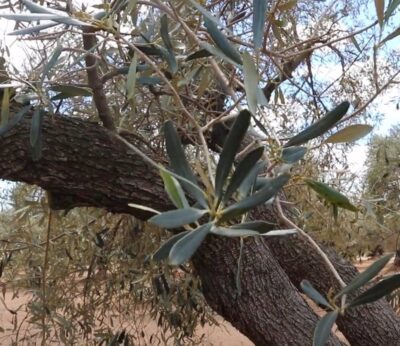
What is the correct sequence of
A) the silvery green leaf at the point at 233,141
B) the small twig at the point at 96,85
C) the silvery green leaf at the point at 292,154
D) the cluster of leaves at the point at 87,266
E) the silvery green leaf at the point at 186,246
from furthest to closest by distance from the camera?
the cluster of leaves at the point at 87,266
the small twig at the point at 96,85
the silvery green leaf at the point at 292,154
the silvery green leaf at the point at 233,141
the silvery green leaf at the point at 186,246

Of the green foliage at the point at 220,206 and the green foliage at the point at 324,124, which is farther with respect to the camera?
the green foliage at the point at 324,124

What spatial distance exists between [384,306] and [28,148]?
1.38m

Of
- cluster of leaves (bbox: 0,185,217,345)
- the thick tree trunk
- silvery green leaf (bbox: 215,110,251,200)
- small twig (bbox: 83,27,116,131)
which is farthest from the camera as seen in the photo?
cluster of leaves (bbox: 0,185,217,345)

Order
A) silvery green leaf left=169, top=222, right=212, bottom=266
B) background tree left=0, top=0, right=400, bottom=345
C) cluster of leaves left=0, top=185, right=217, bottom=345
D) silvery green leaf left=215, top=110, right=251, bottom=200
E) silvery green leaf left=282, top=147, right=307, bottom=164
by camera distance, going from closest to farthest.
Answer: silvery green leaf left=169, top=222, right=212, bottom=266
silvery green leaf left=215, top=110, right=251, bottom=200
silvery green leaf left=282, top=147, right=307, bottom=164
background tree left=0, top=0, right=400, bottom=345
cluster of leaves left=0, top=185, right=217, bottom=345

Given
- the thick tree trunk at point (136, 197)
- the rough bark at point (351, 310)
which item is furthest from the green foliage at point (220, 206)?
the rough bark at point (351, 310)

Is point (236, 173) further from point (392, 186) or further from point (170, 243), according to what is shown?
point (392, 186)

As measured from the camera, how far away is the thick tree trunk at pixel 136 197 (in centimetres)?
179

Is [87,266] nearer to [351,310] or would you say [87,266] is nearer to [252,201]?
[351,310]

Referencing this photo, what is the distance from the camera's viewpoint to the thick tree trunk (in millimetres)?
1794

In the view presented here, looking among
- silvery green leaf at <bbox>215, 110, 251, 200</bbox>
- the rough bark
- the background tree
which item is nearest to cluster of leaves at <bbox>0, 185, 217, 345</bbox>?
the background tree

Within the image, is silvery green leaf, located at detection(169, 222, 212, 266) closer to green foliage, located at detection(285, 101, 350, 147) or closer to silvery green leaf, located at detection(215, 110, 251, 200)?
silvery green leaf, located at detection(215, 110, 251, 200)

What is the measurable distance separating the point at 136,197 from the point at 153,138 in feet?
1.74

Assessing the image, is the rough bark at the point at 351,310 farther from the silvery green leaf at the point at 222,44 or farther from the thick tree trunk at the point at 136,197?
the silvery green leaf at the point at 222,44

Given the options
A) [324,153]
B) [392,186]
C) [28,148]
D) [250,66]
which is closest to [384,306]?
[324,153]
